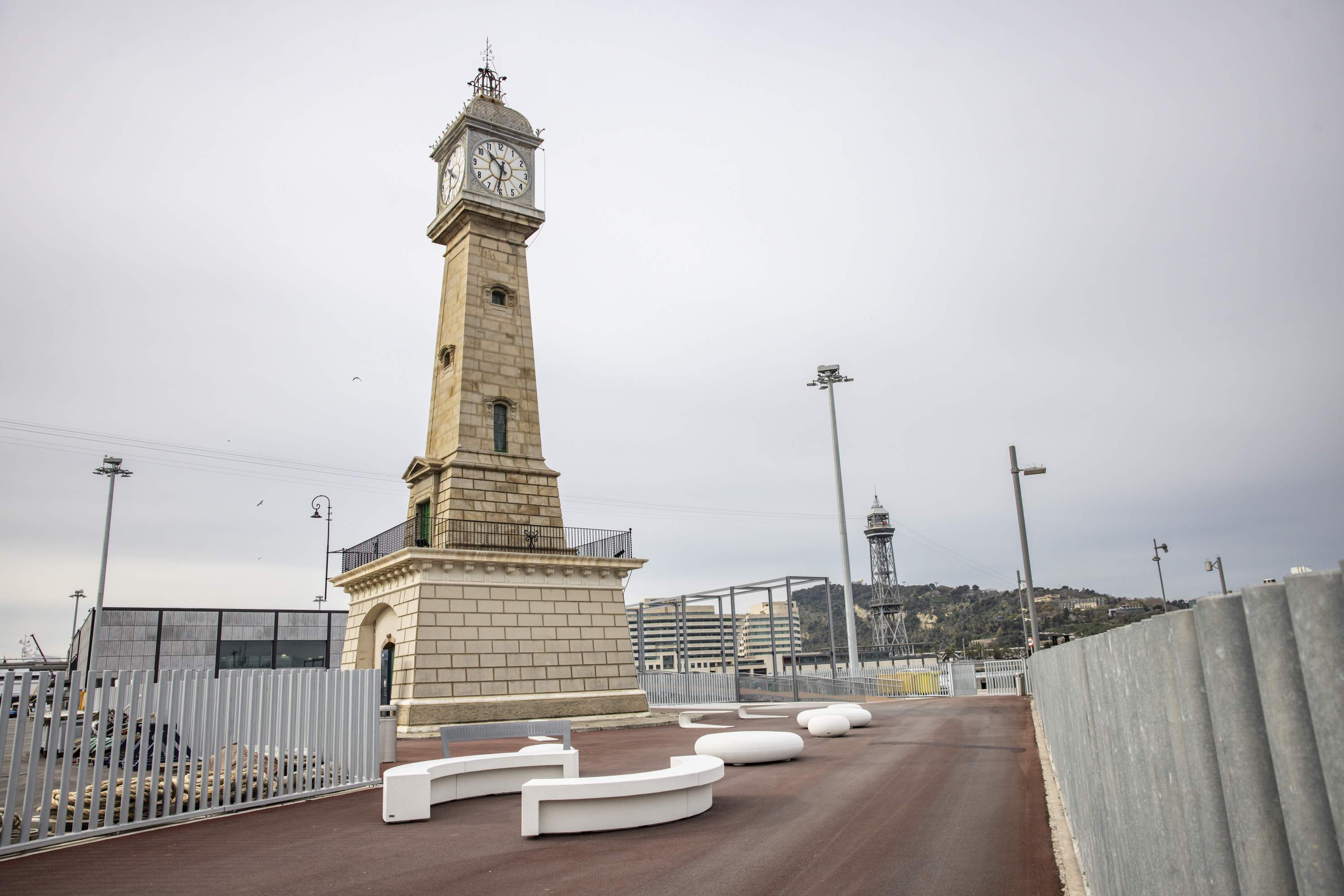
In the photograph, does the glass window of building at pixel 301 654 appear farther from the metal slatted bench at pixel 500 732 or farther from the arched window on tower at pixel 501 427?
the metal slatted bench at pixel 500 732

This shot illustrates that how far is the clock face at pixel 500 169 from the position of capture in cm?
2631

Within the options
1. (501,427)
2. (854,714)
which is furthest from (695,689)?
(854,714)

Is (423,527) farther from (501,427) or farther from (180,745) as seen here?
(180,745)

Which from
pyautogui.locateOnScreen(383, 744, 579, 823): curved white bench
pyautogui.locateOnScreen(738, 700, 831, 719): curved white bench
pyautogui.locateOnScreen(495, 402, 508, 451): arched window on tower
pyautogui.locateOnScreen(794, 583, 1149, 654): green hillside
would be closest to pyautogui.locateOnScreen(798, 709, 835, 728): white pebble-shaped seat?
pyautogui.locateOnScreen(738, 700, 831, 719): curved white bench

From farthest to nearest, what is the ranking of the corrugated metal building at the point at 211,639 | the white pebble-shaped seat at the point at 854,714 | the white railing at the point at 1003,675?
the corrugated metal building at the point at 211,639 → the white railing at the point at 1003,675 → the white pebble-shaped seat at the point at 854,714

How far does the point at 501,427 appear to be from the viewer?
989 inches

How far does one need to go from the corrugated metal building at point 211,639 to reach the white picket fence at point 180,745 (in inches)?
1381

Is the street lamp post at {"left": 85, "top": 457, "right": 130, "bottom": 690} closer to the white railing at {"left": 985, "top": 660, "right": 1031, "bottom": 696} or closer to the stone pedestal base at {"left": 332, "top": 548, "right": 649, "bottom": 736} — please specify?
the stone pedestal base at {"left": 332, "top": 548, "right": 649, "bottom": 736}

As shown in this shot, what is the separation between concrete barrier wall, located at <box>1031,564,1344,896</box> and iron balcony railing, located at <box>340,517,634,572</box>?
21364 millimetres

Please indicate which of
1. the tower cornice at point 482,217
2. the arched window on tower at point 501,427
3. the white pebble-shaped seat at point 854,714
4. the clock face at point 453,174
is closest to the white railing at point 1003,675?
the white pebble-shaped seat at point 854,714

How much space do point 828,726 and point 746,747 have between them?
4988 millimetres

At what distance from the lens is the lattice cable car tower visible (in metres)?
98.6

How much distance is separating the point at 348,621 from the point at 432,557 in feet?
20.0

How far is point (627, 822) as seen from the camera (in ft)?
27.3
